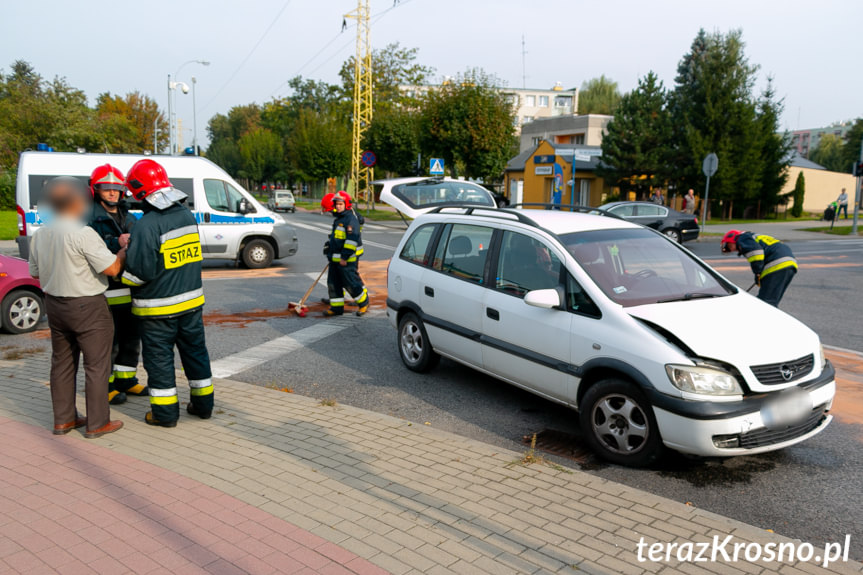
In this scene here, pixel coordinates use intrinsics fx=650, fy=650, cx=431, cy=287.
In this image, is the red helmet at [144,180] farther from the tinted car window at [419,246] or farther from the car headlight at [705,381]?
the car headlight at [705,381]

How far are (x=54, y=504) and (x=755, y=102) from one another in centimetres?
3833

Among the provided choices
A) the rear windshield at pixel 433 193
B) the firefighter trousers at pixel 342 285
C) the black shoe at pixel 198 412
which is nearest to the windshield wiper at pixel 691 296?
the black shoe at pixel 198 412

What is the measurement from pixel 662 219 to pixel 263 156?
6240 centimetres

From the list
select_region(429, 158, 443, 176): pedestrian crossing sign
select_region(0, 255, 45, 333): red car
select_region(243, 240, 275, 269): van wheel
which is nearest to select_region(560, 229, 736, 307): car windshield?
select_region(0, 255, 45, 333): red car

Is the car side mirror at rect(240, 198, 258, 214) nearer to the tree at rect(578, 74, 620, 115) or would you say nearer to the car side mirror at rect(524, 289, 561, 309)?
the car side mirror at rect(524, 289, 561, 309)

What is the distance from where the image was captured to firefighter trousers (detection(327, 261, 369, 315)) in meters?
9.70

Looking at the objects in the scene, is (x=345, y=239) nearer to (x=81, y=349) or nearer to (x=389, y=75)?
(x=81, y=349)

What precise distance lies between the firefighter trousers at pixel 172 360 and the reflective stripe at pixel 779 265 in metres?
5.83

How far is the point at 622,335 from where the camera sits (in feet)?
14.7

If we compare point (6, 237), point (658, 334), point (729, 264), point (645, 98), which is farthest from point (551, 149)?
point (658, 334)

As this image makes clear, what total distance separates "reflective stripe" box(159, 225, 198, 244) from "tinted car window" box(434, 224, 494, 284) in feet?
8.00

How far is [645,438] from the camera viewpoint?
14.3ft

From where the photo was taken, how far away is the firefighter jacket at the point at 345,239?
9430 millimetres

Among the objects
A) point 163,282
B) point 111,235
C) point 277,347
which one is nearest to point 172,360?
point 163,282
